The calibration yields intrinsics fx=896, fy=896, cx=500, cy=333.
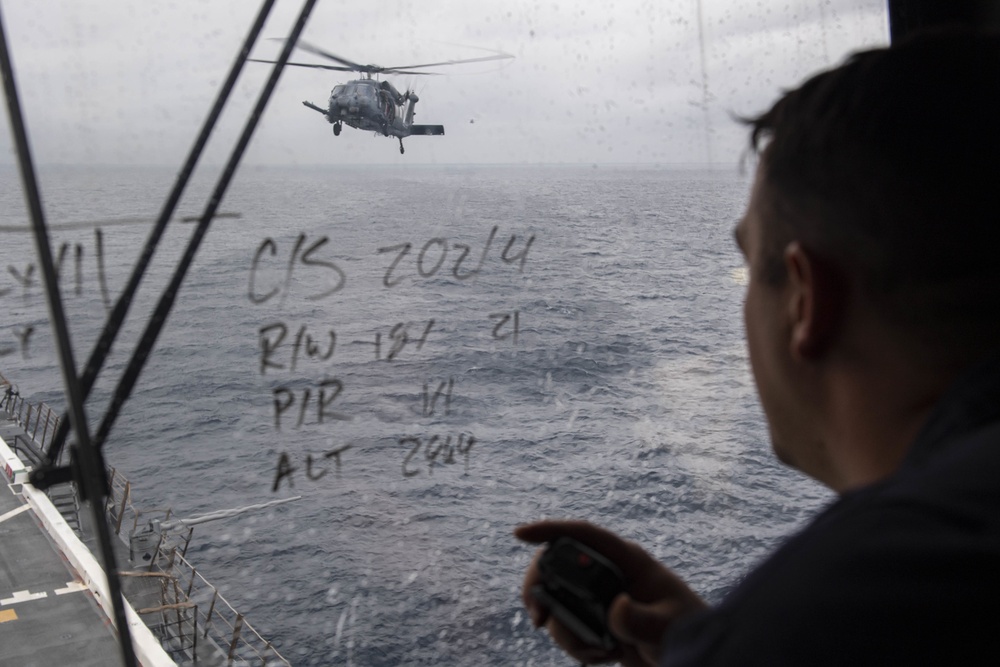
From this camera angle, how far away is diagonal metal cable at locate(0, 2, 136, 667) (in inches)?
34.7

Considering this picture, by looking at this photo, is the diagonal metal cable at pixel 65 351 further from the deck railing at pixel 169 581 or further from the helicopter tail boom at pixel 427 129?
the helicopter tail boom at pixel 427 129

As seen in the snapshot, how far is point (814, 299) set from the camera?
0.38m

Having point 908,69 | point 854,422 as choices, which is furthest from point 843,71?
point 854,422

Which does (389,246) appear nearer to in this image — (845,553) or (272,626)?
(845,553)

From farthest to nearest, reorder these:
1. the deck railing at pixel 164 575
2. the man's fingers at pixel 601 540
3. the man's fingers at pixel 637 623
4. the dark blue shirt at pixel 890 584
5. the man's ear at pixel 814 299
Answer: the deck railing at pixel 164 575 < the man's fingers at pixel 601 540 < the man's fingers at pixel 637 623 < the man's ear at pixel 814 299 < the dark blue shirt at pixel 890 584

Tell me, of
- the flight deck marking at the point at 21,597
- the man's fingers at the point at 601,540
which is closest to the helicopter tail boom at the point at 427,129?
the man's fingers at the point at 601,540

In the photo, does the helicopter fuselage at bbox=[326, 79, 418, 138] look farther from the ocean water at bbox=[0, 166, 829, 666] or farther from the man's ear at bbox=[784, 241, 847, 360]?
the man's ear at bbox=[784, 241, 847, 360]

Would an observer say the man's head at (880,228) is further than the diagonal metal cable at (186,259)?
No

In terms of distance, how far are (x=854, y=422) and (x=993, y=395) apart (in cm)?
7

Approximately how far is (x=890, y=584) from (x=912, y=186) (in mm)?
168

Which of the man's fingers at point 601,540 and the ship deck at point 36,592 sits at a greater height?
the man's fingers at point 601,540

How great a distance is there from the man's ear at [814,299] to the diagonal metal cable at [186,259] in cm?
76

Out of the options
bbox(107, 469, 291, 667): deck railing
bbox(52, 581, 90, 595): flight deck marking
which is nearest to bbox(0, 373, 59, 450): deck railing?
bbox(107, 469, 291, 667): deck railing

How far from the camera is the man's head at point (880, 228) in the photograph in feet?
1.19
